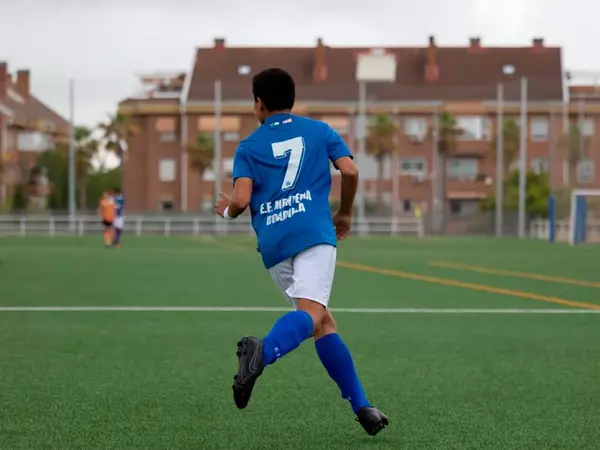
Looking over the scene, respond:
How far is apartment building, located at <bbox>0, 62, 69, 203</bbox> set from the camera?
10769 cm

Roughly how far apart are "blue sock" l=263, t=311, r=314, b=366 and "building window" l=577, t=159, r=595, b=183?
8860 cm

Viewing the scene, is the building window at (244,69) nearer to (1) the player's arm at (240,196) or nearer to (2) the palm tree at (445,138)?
(2) the palm tree at (445,138)

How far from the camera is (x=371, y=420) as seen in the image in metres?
6.22

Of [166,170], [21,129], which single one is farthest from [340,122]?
[21,129]

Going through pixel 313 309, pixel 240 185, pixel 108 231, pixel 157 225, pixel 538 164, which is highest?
pixel 538 164

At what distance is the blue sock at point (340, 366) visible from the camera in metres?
6.32

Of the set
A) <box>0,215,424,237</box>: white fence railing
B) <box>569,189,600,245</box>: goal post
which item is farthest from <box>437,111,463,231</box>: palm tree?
<box>569,189,600,245</box>: goal post

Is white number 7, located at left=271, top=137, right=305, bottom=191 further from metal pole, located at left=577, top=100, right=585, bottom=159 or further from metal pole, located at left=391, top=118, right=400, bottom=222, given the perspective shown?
metal pole, located at left=391, top=118, right=400, bottom=222

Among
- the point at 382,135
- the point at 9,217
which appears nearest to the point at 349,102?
the point at 382,135

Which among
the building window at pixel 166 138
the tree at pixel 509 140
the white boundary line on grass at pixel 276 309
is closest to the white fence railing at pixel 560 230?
the tree at pixel 509 140

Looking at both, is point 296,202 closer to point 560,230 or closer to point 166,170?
point 560,230

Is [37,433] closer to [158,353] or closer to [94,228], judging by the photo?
[158,353]

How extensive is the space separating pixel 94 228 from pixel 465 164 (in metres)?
36.7

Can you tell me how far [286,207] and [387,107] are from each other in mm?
85813
